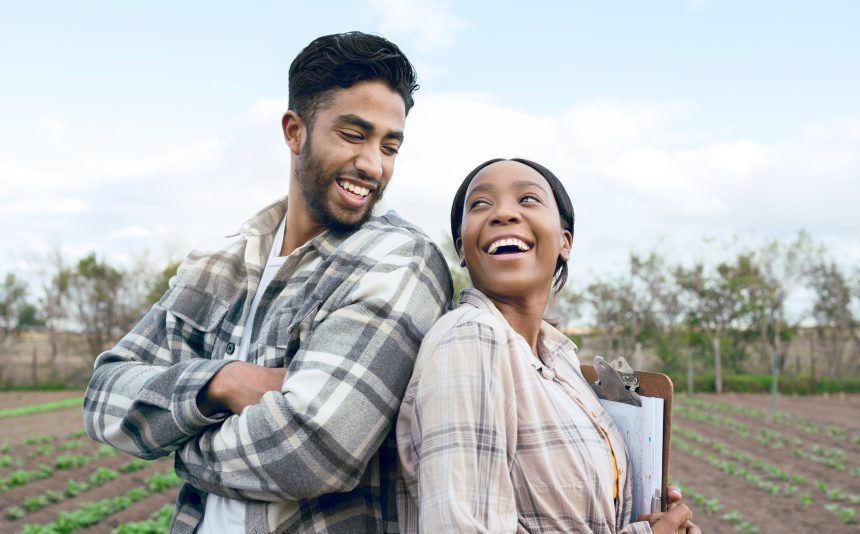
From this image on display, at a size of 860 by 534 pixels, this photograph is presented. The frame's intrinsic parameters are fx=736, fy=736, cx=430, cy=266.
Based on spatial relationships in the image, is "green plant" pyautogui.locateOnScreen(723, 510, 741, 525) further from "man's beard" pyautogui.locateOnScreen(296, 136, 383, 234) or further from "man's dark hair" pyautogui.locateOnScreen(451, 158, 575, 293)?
"man's beard" pyautogui.locateOnScreen(296, 136, 383, 234)

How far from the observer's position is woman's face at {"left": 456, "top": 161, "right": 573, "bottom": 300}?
1.73m

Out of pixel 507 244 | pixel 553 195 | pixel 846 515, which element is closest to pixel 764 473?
pixel 846 515

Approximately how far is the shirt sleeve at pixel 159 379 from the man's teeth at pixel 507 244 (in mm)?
670

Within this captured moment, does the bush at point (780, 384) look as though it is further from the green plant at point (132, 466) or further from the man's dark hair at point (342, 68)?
the man's dark hair at point (342, 68)

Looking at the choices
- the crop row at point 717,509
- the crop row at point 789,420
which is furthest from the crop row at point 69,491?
the crop row at point 789,420

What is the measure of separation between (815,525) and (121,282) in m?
24.4

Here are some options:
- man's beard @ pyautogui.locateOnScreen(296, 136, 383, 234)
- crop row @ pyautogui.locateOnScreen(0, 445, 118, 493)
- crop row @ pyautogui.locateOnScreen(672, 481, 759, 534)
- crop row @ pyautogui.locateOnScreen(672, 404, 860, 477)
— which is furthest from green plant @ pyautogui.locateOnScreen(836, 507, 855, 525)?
crop row @ pyautogui.locateOnScreen(0, 445, 118, 493)

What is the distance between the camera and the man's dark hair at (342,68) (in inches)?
72.0

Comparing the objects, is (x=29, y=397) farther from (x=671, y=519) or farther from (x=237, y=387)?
(x=671, y=519)

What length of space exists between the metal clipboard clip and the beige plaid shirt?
0.14 metres

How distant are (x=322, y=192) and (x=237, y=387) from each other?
54 centimetres

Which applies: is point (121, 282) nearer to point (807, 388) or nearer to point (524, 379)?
point (807, 388)

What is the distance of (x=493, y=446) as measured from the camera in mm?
1384

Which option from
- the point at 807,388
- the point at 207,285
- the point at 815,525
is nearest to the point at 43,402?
the point at 815,525
